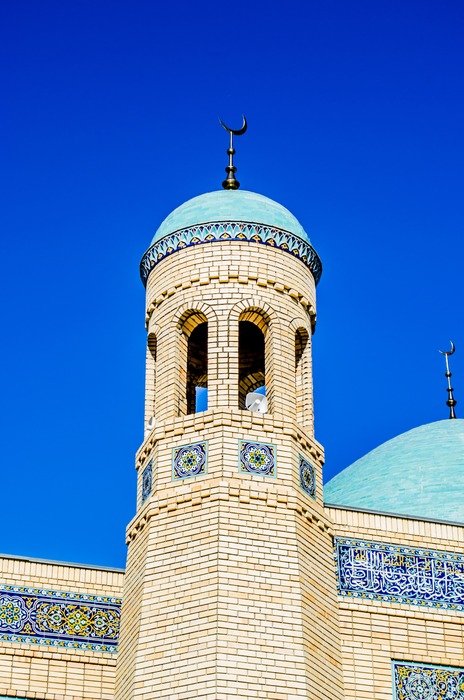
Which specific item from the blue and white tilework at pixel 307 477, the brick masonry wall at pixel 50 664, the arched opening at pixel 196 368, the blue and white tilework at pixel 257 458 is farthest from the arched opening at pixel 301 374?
the brick masonry wall at pixel 50 664

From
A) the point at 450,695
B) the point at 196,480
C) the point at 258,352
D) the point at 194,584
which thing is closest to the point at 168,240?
the point at 258,352

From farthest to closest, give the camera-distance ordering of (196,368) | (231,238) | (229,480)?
(196,368), (231,238), (229,480)

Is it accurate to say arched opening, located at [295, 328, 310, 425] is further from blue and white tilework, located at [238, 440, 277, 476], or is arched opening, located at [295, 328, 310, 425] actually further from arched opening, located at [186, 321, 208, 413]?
arched opening, located at [186, 321, 208, 413]

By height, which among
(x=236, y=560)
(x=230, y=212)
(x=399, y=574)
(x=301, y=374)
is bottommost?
(x=236, y=560)

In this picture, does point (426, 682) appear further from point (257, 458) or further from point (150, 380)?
point (150, 380)

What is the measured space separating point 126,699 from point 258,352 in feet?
11.5

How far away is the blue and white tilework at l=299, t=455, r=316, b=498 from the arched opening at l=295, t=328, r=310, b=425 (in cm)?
46

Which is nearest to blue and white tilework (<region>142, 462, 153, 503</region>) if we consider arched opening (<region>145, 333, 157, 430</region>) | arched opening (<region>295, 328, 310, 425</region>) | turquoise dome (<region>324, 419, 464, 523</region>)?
arched opening (<region>145, 333, 157, 430</region>)

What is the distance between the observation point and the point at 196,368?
11.9 meters

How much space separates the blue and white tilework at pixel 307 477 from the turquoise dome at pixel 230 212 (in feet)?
6.29

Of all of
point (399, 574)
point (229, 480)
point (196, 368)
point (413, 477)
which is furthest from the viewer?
point (413, 477)

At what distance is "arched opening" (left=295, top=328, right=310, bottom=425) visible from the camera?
10.8 m

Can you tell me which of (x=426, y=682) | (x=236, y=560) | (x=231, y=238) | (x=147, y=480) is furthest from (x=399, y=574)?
(x=231, y=238)

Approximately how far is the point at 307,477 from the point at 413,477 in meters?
2.29
